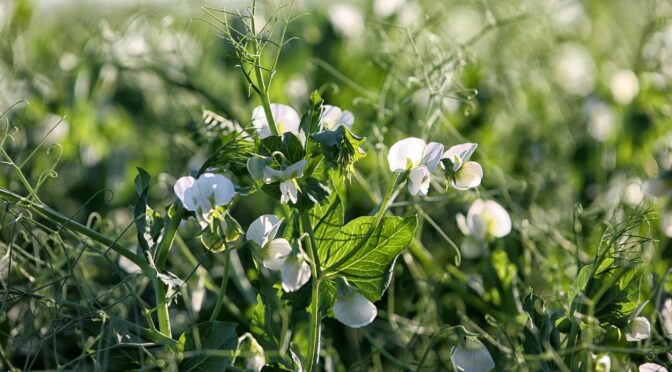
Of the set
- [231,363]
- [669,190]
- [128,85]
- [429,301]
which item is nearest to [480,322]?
[429,301]

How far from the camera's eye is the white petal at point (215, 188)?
2.23ft

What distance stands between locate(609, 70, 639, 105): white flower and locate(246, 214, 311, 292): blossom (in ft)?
3.39

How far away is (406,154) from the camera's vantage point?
744 millimetres

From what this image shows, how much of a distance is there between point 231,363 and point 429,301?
39 cm

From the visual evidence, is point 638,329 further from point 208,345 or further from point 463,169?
point 208,345

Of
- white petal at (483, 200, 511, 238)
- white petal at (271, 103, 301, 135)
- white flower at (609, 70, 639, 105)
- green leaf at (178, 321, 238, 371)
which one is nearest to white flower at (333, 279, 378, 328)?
green leaf at (178, 321, 238, 371)

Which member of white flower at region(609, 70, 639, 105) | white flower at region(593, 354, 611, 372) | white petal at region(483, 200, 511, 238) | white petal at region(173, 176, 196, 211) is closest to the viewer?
white petal at region(173, 176, 196, 211)

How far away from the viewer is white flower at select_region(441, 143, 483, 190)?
74cm

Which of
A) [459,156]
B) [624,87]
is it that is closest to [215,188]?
[459,156]

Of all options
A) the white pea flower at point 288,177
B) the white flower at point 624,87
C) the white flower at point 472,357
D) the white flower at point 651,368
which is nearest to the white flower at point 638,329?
the white flower at point 651,368

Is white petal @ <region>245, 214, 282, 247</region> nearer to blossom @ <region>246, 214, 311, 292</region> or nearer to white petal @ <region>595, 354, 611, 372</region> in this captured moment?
blossom @ <region>246, 214, 311, 292</region>

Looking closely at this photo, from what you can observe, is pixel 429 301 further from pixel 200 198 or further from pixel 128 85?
pixel 128 85

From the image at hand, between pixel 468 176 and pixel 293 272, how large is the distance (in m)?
0.19

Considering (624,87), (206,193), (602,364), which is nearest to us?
(206,193)
